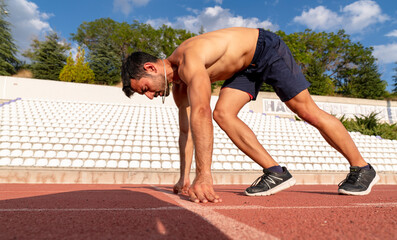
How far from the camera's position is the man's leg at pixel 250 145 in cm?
183

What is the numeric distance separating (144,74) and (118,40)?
1120 inches

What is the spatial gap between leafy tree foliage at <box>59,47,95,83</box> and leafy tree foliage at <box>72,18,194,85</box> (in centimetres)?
396

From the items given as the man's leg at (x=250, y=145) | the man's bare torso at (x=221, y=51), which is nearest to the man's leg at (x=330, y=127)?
the man's leg at (x=250, y=145)

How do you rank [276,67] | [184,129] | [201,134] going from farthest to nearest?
1. [184,129]
2. [276,67]
3. [201,134]

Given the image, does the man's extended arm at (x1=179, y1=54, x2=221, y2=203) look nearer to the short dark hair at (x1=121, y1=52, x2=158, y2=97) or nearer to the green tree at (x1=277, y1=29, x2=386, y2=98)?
the short dark hair at (x1=121, y1=52, x2=158, y2=97)

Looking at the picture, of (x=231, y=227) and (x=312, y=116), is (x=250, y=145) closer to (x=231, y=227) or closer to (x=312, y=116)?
(x=312, y=116)

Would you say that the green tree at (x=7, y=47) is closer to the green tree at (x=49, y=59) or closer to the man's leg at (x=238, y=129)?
the green tree at (x=49, y=59)

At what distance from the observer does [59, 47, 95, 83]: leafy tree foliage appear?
17.7 meters

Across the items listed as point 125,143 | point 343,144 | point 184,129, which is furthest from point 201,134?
point 125,143

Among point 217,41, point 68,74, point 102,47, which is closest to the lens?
point 217,41

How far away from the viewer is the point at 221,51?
1669 millimetres

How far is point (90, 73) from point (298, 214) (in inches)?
788

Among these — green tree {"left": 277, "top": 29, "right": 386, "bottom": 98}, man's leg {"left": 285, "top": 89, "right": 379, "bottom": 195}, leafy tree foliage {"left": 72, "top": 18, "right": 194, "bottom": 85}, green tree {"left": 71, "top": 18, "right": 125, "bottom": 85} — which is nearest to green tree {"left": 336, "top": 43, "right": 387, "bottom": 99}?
green tree {"left": 277, "top": 29, "right": 386, "bottom": 98}

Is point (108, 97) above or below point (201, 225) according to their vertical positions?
above
